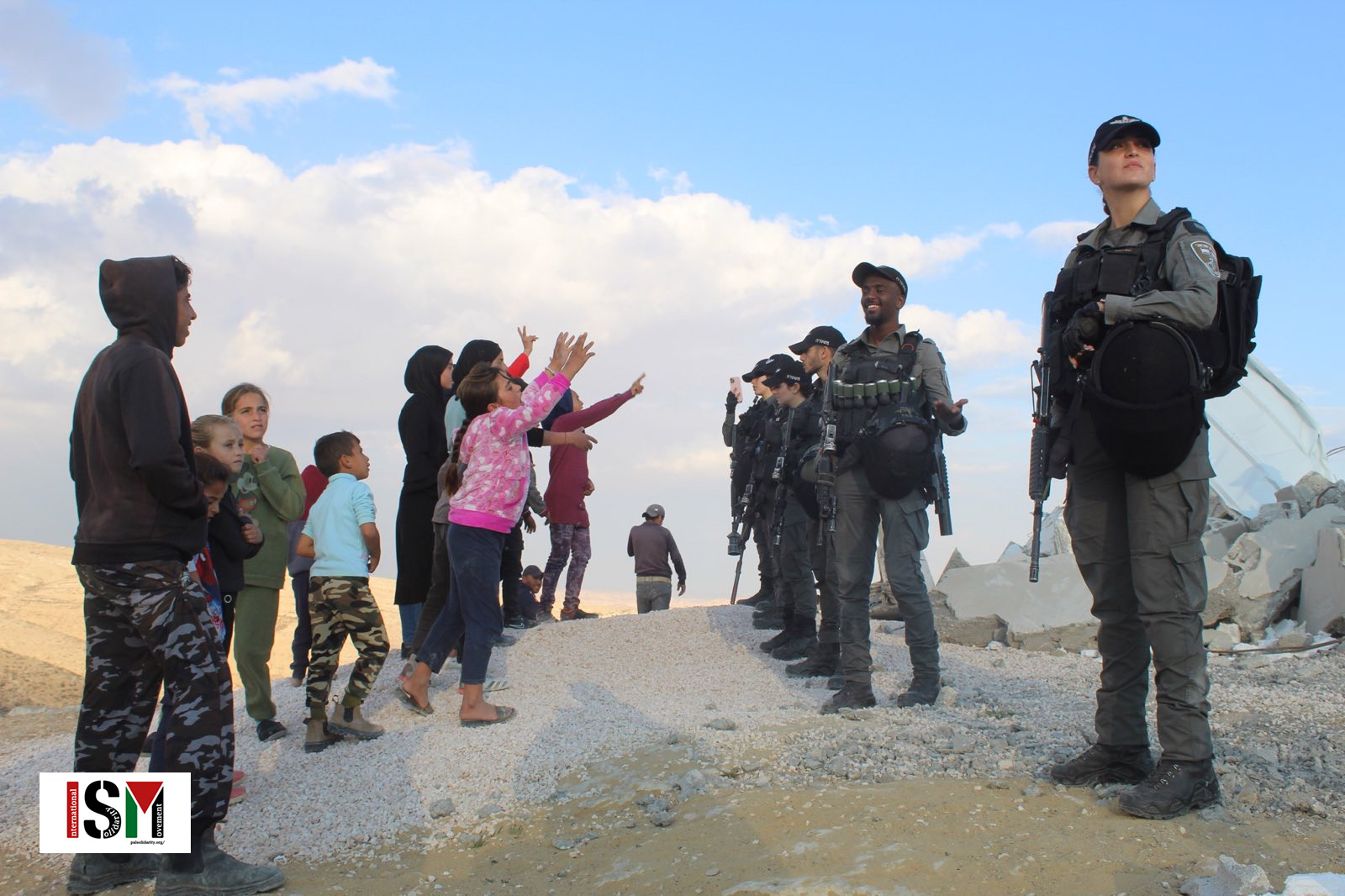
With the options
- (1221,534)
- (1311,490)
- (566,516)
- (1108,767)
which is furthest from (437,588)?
(1311,490)

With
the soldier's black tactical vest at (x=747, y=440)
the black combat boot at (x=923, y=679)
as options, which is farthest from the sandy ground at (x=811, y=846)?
the soldier's black tactical vest at (x=747, y=440)

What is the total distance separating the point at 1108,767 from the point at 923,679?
76.8 inches

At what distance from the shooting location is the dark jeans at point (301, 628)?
22.2 ft

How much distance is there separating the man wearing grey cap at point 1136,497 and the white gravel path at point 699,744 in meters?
0.32

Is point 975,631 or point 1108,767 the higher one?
point 1108,767

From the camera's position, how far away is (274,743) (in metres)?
5.12

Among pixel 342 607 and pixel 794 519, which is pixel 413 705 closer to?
pixel 342 607

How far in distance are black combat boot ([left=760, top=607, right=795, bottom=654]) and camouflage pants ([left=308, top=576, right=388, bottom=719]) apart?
3.55 metres

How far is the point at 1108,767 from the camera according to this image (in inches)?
139

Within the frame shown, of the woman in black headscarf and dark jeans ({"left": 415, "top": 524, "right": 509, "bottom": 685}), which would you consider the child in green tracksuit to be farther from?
the woman in black headscarf

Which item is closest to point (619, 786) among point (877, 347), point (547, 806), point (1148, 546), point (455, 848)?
point (547, 806)

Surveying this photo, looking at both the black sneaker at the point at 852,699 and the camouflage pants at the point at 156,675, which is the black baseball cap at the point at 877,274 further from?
the camouflage pants at the point at 156,675

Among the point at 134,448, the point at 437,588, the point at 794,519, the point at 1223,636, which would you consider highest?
the point at 134,448

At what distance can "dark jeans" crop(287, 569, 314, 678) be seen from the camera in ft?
22.2
